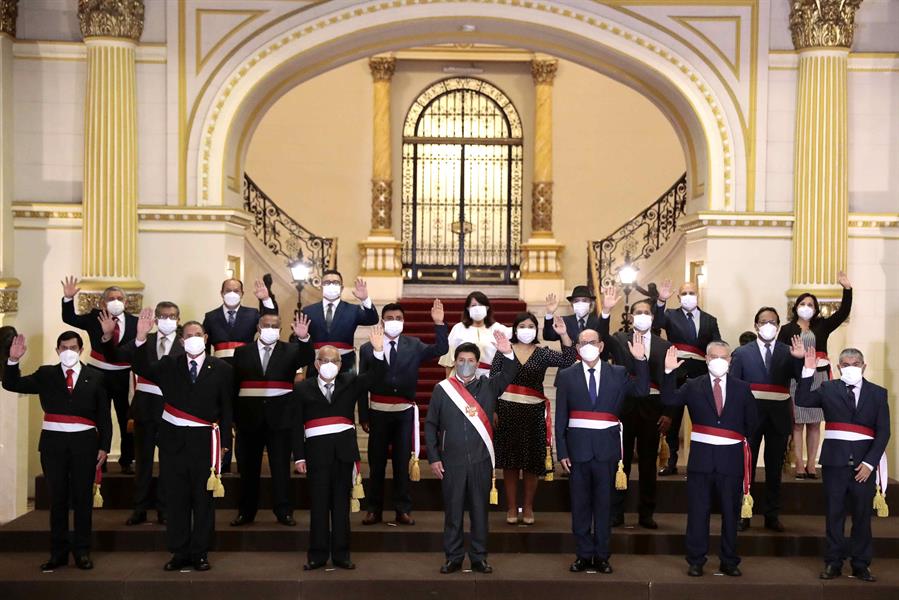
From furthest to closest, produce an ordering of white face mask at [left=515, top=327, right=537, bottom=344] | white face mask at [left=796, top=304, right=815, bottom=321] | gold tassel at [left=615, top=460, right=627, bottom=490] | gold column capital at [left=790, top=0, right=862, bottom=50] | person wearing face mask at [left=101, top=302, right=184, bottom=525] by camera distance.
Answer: gold column capital at [left=790, top=0, right=862, bottom=50] → white face mask at [left=796, top=304, right=815, bottom=321] → person wearing face mask at [left=101, top=302, right=184, bottom=525] → white face mask at [left=515, top=327, right=537, bottom=344] → gold tassel at [left=615, top=460, right=627, bottom=490]

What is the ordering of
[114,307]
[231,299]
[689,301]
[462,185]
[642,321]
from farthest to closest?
[462,185], [689,301], [231,299], [114,307], [642,321]

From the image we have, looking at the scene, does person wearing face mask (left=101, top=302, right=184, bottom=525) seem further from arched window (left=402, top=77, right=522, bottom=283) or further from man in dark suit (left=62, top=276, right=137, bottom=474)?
arched window (left=402, top=77, right=522, bottom=283)

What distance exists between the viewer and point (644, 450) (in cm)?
817

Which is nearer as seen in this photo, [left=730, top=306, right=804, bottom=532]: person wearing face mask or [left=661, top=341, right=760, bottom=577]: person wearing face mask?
[left=661, top=341, right=760, bottom=577]: person wearing face mask

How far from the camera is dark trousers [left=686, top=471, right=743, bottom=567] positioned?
291 inches

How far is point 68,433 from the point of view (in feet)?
24.3

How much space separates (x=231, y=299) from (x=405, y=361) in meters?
1.37

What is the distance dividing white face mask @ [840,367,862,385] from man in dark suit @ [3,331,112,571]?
4520mm

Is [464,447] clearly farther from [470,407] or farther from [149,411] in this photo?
[149,411]

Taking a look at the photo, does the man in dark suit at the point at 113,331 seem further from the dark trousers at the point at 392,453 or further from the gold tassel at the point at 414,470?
the gold tassel at the point at 414,470

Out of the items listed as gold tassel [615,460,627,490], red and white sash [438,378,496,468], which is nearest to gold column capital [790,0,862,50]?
gold tassel [615,460,627,490]

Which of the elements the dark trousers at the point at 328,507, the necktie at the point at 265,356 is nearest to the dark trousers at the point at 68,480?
the necktie at the point at 265,356

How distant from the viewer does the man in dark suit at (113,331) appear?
8.45 meters

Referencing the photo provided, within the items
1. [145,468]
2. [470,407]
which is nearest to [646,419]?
[470,407]
